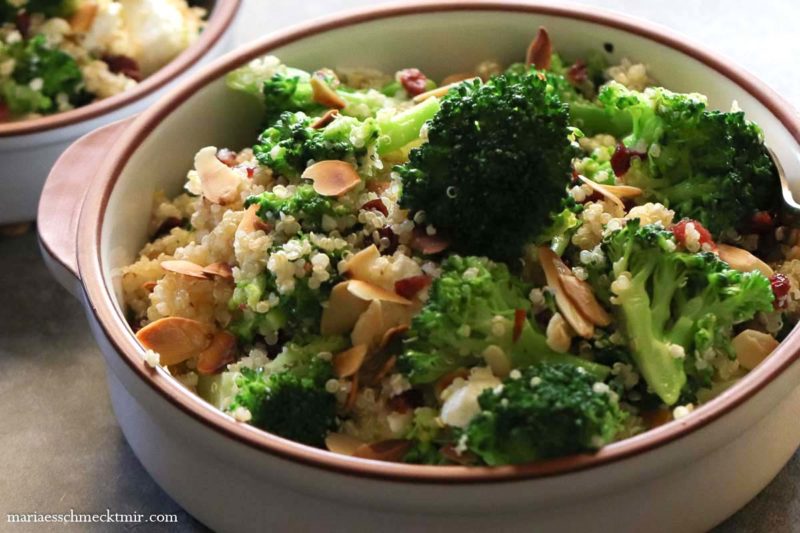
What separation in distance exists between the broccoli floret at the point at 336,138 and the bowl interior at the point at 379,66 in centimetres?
21

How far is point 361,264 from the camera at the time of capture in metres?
1.32

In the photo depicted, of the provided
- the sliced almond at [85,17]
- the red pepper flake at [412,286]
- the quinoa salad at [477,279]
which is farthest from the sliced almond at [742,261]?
the sliced almond at [85,17]

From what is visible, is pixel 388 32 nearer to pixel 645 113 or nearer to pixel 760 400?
pixel 645 113

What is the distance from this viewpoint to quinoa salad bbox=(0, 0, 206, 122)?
189 cm

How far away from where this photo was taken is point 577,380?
1.17 m

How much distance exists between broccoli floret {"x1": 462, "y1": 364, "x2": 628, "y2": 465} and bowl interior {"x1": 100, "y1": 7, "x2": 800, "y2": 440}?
1.85 feet

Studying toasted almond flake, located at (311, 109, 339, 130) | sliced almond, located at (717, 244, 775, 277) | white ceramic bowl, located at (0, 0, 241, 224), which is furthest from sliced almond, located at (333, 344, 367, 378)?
white ceramic bowl, located at (0, 0, 241, 224)

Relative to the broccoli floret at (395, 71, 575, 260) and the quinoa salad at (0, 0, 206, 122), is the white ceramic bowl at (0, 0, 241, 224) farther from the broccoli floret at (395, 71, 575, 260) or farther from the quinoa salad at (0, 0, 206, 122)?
the broccoli floret at (395, 71, 575, 260)

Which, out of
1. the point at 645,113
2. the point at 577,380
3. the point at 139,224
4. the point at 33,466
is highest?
the point at 645,113

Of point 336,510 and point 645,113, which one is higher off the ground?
point 645,113

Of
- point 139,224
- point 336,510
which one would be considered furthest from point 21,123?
point 336,510

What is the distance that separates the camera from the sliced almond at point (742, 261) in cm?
137

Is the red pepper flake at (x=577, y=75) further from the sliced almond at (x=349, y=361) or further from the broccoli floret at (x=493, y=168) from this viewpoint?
the sliced almond at (x=349, y=361)

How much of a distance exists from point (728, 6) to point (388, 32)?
0.96 metres
